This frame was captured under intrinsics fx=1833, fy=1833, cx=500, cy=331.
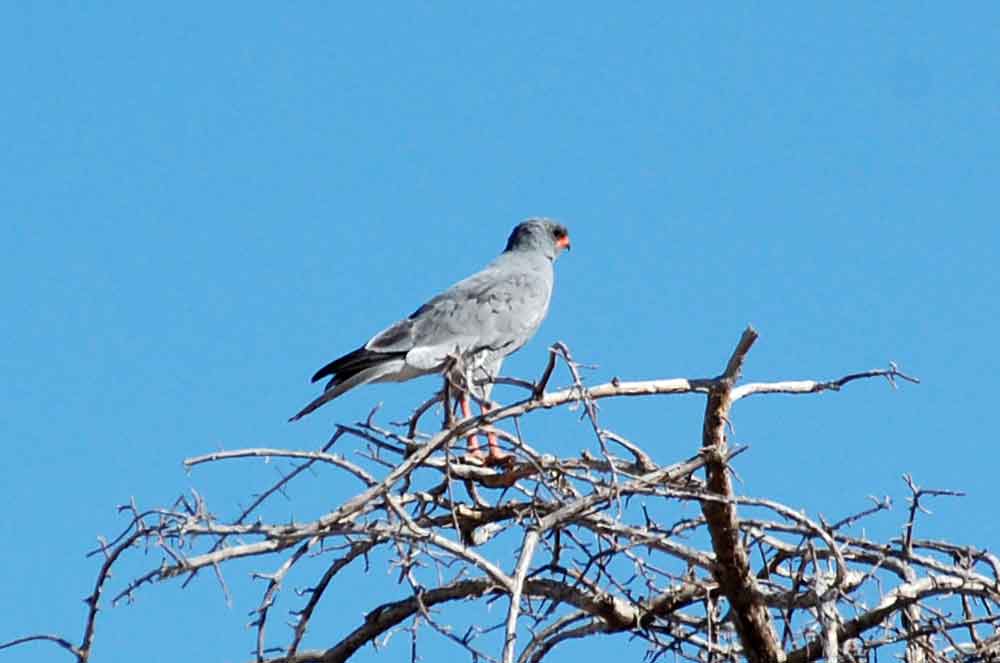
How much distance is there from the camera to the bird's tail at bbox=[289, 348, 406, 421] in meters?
8.43

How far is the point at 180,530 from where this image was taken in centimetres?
461

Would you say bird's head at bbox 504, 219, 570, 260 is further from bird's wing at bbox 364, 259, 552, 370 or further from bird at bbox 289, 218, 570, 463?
bird's wing at bbox 364, 259, 552, 370

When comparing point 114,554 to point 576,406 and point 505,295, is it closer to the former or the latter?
point 576,406

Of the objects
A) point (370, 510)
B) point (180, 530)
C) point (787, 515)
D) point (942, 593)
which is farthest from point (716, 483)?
point (180, 530)

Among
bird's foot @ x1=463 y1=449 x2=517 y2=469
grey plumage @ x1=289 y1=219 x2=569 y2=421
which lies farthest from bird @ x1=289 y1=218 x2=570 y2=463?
bird's foot @ x1=463 y1=449 x2=517 y2=469

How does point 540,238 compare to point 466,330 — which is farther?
point 540,238

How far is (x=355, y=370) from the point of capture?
8797 millimetres

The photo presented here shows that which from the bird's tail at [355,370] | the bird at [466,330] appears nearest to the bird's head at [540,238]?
the bird at [466,330]

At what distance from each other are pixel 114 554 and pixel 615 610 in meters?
1.67

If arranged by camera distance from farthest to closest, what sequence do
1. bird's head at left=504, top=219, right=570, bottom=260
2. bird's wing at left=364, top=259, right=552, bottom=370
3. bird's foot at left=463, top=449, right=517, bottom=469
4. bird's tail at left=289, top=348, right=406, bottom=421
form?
bird's head at left=504, top=219, right=570, bottom=260
bird's wing at left=364, top=259, right=552, bottom=370
bird's tail at left=289, top=348, right=406, bottom=421
bird's foot at left=463, top=449, right=517, bottom=469

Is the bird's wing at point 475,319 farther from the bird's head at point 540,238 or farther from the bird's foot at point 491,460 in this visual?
the bird's foot at point 491,460

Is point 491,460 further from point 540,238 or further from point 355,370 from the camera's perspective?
point 540,238

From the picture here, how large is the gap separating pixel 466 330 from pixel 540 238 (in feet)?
6.47

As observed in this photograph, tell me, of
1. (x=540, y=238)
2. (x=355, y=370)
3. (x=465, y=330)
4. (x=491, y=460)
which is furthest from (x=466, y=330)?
(x=491, y=460)
